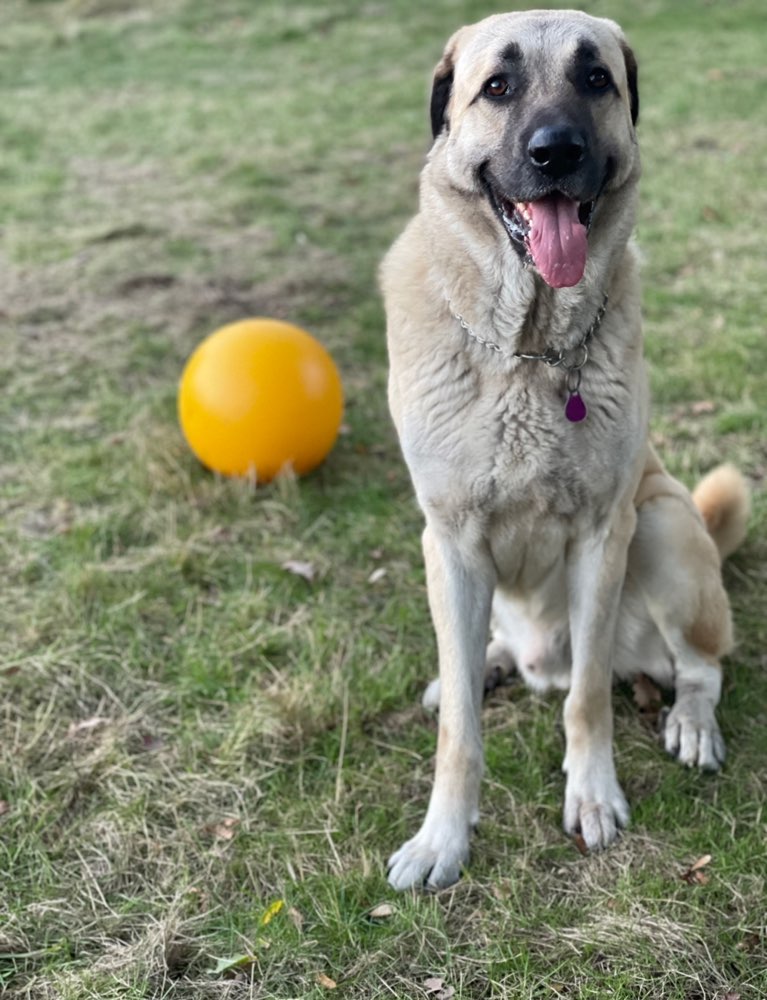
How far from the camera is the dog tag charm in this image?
2398 mm

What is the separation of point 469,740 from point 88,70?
12.4 m

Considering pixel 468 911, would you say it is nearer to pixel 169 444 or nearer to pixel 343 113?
pixel 169 444

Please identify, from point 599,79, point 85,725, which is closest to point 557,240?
point 599,79

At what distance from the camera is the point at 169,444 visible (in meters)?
4.37

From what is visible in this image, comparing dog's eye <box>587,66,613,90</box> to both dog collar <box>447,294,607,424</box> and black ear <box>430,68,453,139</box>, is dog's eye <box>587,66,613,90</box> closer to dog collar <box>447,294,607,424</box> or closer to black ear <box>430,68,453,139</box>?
black ear <box>430,68,453,139</box>

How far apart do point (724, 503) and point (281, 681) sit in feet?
5.14

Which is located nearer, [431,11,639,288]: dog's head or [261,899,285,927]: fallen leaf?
[431,11,639,288]: dog's head

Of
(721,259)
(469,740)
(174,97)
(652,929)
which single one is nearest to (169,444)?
(469,740)

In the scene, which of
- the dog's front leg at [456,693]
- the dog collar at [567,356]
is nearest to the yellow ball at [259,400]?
the dog's front leg at [456,693]

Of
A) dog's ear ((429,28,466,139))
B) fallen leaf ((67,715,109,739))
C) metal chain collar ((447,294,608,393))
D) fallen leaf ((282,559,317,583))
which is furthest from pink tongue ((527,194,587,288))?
fallen leaf ((67,715,109,739))

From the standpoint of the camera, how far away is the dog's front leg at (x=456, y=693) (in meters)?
2.55

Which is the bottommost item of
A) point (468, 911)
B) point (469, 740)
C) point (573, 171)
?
point (468, 911)

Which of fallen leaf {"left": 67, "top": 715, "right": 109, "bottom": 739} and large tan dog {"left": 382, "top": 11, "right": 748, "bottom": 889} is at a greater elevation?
large tan dog {"left": 382, "top": 11, "right": 748, "bottom": 889}

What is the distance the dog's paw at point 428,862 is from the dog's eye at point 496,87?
5.92 feet
